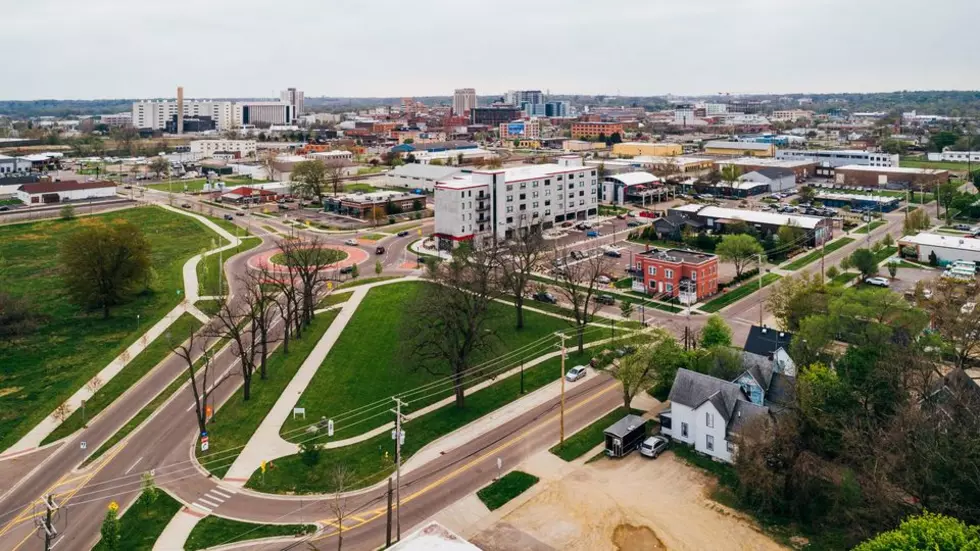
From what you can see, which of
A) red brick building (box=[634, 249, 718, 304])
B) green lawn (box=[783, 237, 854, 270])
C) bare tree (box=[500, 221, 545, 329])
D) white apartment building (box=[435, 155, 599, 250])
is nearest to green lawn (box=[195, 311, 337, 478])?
bare tree (box=[500, 221, 545, 329])

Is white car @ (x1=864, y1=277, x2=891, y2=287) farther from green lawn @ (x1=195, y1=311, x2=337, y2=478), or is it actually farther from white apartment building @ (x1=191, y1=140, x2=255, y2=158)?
white apartment building @ (x1=191, y1=140, x2=255, y2=158)

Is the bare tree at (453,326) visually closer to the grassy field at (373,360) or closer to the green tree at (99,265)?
the grassy field at (373,360)

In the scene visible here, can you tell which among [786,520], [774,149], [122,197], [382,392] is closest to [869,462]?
[786,520]

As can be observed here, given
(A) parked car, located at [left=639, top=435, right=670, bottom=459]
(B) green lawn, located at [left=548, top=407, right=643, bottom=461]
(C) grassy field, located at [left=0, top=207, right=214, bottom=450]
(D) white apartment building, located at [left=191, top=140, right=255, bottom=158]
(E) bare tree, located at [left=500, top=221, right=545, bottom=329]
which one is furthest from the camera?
(D) white apartment building, located at [left=191, top=140, right=255, bottom=158]

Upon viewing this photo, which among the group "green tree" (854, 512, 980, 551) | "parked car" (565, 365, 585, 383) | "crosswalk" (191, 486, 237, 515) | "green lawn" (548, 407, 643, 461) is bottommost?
"crosswalk" (191, 486, 237, 515)

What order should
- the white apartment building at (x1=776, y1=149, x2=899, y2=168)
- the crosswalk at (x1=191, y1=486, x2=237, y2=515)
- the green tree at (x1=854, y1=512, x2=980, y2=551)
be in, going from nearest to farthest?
the green tree at (x1=854, y1=512, x2=980, y2=551) → the crosswalk at (x1=191, y1=486, x2=237, y2=515) → the white apartment building at (x1=776, y1=149, x2=899, y2=168)

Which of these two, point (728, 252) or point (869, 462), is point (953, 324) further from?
point (728, 252)
